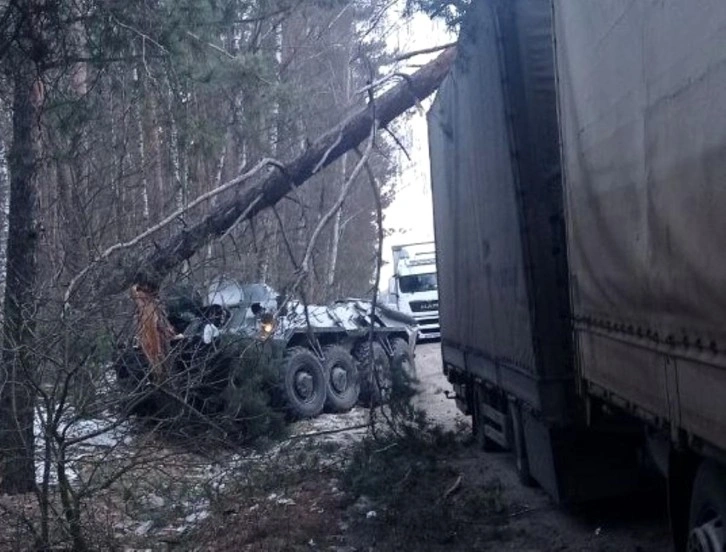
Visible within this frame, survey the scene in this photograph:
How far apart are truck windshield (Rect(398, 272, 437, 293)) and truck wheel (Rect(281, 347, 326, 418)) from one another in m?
17.2

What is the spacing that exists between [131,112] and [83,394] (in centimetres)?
511

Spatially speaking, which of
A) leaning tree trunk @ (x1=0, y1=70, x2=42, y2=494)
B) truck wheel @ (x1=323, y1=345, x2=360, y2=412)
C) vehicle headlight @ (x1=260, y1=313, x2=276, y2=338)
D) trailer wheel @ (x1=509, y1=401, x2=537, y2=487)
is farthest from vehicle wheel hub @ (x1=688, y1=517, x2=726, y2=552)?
A: truck wheel @ (x1=323, y1=345, x2=360, y2=412)

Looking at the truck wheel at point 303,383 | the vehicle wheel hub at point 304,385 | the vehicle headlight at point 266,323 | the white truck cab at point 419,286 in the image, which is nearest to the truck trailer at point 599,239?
the vehicle headlight at point 266,323

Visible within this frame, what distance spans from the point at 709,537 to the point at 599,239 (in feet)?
6.03

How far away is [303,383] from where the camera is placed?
17344mm

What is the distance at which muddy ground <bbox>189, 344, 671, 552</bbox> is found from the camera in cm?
908

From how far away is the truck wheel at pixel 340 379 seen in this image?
18.2 m

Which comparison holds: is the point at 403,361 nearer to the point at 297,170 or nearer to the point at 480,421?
the point at 480,421

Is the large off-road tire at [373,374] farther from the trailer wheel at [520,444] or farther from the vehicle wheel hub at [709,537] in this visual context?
the vehicle wheel hub at [709,537]

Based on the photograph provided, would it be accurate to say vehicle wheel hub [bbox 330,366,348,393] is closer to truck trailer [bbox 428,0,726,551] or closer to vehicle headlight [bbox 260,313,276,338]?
vehicle headlight [bbox 260,313,276,338]

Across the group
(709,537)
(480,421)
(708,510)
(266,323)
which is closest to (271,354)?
(266,323)

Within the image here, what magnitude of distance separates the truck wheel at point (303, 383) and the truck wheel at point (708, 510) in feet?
37.4

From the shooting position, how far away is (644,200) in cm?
543

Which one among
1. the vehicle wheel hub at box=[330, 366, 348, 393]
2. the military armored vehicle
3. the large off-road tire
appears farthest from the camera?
the vehicle wheel hub at box=[330, 366, 348, 393]
